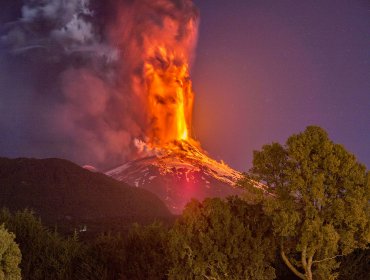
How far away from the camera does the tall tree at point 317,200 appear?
24.8 m

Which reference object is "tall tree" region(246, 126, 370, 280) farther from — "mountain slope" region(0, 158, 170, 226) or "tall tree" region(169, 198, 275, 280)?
"mountain slope" region(0, 158, 170, 226)

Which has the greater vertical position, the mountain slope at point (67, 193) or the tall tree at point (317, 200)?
the mountain slope at point (67, 193)

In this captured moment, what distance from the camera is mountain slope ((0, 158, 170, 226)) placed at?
13938cm

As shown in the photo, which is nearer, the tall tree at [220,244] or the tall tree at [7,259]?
the tall tree at [7,259]

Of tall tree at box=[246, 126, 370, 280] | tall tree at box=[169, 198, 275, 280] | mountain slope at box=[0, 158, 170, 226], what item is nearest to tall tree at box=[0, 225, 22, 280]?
tall tree at box=[169, 198, 275, 280]

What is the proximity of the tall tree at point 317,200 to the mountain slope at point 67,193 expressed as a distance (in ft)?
354

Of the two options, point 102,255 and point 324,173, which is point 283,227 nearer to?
point 324,173

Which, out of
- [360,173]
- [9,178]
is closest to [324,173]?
[360,173]

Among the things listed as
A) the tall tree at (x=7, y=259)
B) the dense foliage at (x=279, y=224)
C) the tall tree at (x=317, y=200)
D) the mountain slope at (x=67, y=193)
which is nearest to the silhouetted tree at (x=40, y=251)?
the dense foliage at (x=279, y=224)

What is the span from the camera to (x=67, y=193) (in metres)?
154

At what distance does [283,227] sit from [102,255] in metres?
13.7

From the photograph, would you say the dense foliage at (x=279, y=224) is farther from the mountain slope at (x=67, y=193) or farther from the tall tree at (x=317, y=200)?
the mountain slope at (x=67, y=193)

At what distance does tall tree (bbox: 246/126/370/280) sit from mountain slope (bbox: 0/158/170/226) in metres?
108

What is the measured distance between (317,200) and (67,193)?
13922 centimetres
